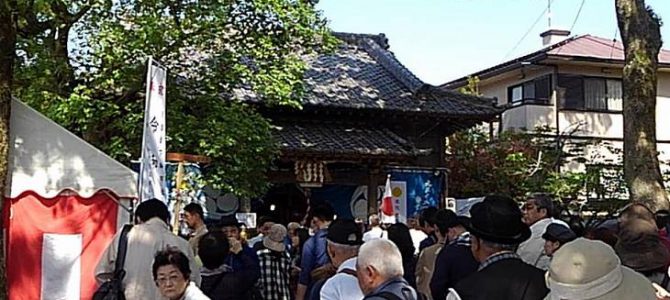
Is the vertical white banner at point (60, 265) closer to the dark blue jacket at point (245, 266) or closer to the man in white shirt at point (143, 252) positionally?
the dark blue jacket at point (245, 266)

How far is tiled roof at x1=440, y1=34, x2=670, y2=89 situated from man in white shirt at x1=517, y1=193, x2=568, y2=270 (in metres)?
15.9

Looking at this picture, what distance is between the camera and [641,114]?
9977 millimetres

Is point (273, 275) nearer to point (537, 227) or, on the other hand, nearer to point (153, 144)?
point (153, 144)

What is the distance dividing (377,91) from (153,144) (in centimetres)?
1137

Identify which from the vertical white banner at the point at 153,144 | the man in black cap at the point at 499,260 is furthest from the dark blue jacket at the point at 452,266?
the vertical white banner at the point at 153,144

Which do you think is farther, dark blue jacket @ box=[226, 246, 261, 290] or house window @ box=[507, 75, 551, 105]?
house window @ box=[507, 75, 551, 105]

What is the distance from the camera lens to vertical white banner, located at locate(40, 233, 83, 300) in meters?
8.27

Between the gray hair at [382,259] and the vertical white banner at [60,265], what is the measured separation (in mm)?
5250

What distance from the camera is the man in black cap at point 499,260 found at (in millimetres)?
3525

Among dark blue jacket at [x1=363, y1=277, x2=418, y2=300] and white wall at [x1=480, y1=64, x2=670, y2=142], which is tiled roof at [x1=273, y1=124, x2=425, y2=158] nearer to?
white wall at [x1=480, y1=64, x2=670, y2=142]

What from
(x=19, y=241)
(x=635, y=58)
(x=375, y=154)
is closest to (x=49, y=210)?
(x=19, y=241)

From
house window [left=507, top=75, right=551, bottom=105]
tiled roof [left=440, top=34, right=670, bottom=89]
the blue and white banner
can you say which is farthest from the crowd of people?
house window [left=507, top=75, right=551, bottom=105]

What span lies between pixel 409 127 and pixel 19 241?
39.2 feet

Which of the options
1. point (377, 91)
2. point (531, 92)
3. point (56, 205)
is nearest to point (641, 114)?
point (56, 205)
